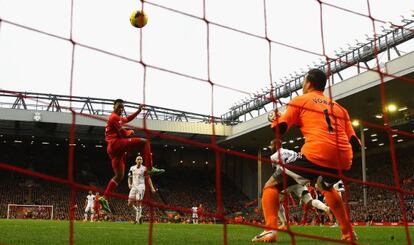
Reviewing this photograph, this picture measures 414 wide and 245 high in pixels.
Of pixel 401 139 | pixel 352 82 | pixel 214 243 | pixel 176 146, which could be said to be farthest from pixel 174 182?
pixel 214 243

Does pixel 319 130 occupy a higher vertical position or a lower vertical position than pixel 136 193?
higher

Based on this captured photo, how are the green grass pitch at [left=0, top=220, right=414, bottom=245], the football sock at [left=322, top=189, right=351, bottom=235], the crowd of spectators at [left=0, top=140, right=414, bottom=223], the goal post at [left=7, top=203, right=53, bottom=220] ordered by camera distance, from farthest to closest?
1. the crowd of spectators at [left=0, top=140, right=414, bottom=223]
2. the goal post at [left=7, top=203, right=53, bottom=220]
3. the green grass pitch at [left=0, top=220, right=414, bottom=245]
4. the football sock at [left=322, top=189, right=351, bottom=235]

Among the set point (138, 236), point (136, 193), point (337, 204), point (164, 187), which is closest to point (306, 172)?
point (337, 204)

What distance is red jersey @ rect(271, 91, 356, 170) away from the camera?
4742 mm

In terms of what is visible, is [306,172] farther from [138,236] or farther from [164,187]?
[164,187]

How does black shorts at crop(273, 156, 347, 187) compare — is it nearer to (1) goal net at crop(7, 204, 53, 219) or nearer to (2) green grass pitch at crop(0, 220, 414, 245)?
(2) green grass pitch at crop(0, 220, 414, 245)

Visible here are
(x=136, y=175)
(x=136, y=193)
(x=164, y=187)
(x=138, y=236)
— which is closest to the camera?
(x=138, y=236)

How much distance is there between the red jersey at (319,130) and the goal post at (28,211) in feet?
93.3

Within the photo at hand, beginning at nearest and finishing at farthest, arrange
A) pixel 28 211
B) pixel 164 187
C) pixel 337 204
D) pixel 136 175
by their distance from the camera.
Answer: pixel 337 204 < pixel 136 175 < pixel 28 211 < pixel 164 187

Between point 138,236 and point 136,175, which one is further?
point 136,175

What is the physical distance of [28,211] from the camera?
31.0 m

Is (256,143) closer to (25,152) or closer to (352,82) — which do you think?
(352,82)

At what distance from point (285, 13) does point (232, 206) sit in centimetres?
3741

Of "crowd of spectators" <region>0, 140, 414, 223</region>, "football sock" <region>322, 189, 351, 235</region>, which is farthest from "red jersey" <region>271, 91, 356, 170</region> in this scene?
"crowd of spectators" <region>0, 140, 414, 223</region>
